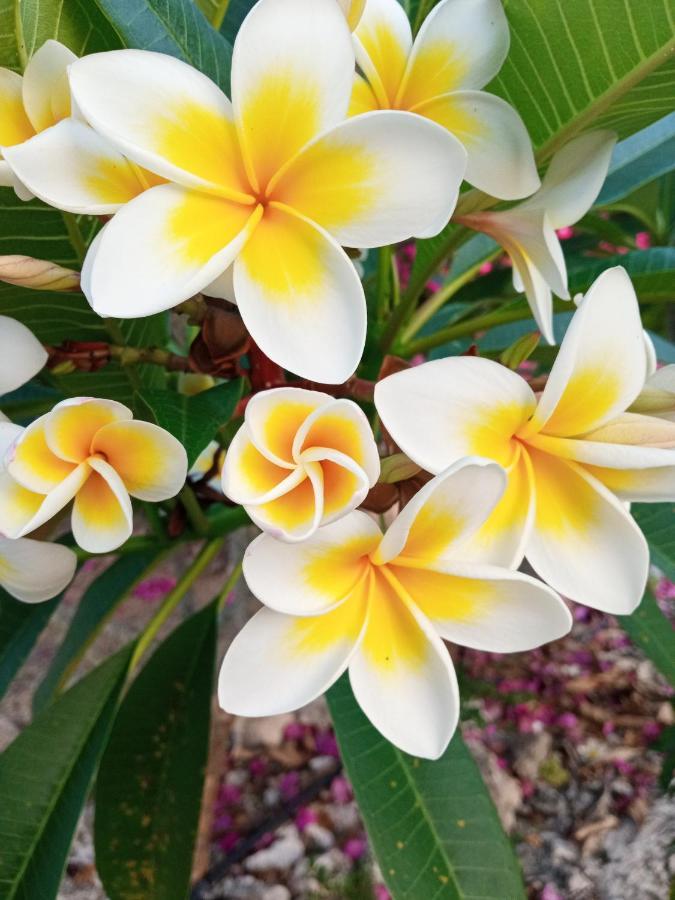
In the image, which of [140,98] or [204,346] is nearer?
[140,98]

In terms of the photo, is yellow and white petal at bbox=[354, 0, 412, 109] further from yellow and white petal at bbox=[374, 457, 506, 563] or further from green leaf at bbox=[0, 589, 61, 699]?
green leaf at bbox=[0, 589, 61, 699]

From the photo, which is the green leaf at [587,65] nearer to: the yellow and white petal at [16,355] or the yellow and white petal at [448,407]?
the yellow and white petal at [448,407]

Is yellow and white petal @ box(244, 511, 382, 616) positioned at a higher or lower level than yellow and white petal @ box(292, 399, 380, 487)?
lower

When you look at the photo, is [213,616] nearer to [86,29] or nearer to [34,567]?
[34,567]

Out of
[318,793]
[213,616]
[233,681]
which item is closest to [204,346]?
[233,681]

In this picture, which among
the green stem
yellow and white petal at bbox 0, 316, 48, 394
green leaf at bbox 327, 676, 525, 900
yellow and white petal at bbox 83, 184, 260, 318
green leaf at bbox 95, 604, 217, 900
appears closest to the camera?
yellow and white petal at bbox 83, 184, 260, 318

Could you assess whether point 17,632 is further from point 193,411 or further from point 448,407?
point 448,407

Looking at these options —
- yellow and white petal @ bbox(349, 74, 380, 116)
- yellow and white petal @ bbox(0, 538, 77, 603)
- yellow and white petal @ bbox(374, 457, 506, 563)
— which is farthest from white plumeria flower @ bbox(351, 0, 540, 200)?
yellow and white petal @ bbox(0, 538, 77, 603)
